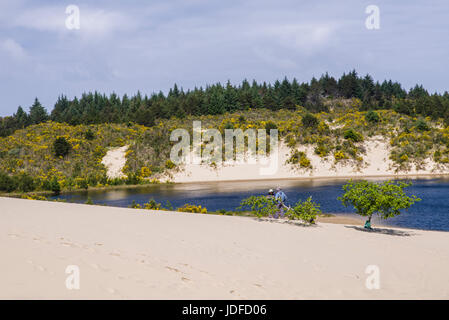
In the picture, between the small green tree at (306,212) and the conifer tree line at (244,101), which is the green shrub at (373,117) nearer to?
the conifer tree line at (244,101)

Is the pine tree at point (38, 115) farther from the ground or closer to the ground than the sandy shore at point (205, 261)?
farther from the ground

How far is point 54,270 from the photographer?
6727 millimetres

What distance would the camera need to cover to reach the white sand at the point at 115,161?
60366 millimetres

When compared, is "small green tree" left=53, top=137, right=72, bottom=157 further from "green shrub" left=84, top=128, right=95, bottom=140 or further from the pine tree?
the pine tree

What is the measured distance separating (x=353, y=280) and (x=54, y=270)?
6229 millimetres

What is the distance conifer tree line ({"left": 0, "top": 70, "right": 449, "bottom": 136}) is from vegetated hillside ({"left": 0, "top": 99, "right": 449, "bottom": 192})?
9978 millimetres

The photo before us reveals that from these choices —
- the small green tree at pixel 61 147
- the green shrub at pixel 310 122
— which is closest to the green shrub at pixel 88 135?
the small green tree at pixel 61 147

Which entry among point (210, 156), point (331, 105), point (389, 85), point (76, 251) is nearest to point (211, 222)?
point (76, 251)
